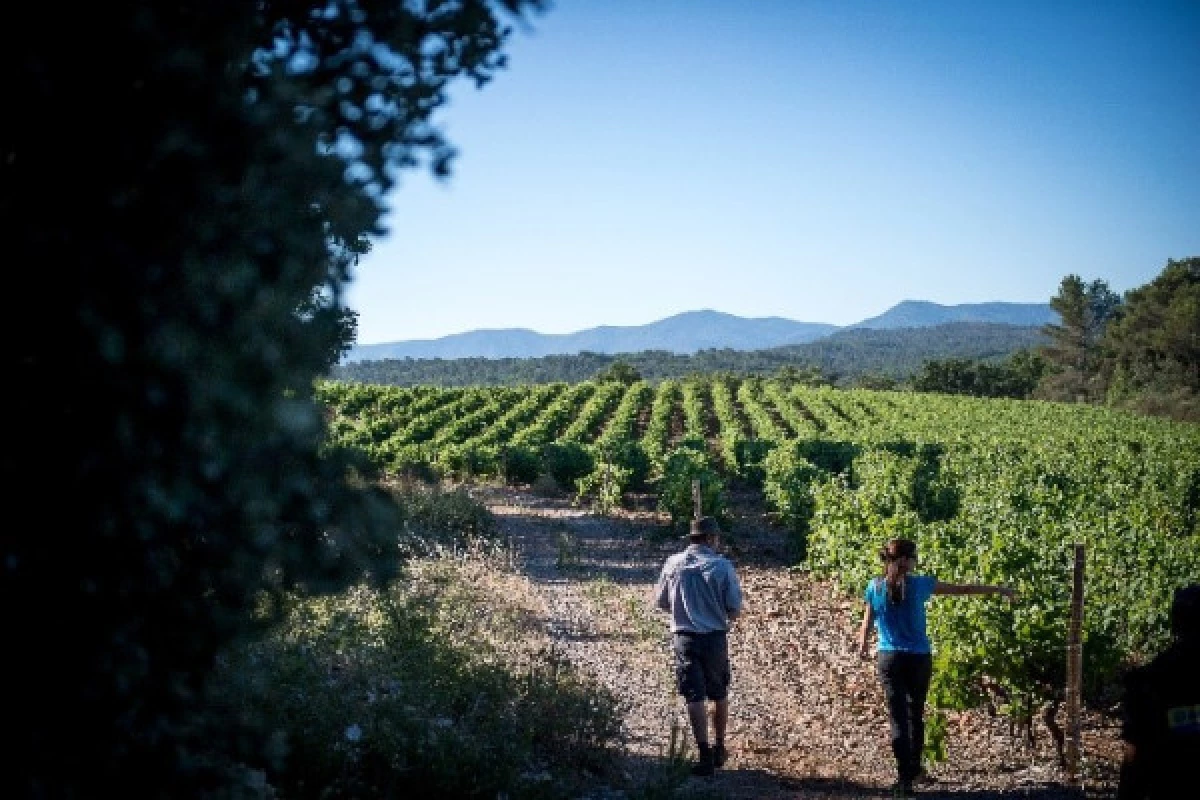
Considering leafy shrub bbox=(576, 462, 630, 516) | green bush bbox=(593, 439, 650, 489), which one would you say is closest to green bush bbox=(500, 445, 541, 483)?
leafy shrub bbox=(576, 462, 630, 516)

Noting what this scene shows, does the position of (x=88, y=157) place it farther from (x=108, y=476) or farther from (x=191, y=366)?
(x=108, y=476)

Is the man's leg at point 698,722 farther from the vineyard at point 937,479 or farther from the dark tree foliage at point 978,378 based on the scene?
the dark tree foliage at point 978,378

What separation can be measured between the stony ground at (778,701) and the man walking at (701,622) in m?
0.45

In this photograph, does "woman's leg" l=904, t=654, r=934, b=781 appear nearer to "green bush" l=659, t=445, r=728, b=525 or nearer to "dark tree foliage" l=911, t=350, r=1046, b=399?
"green bush" l=659, t=445, r=728, b=525

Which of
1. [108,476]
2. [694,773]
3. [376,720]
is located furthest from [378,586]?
[694,773]

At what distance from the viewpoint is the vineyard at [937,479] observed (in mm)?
8078

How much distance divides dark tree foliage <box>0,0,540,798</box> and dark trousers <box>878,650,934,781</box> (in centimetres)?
497

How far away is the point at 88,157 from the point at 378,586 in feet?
5.03

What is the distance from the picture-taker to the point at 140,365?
2.11m

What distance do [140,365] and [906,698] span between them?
5812mm

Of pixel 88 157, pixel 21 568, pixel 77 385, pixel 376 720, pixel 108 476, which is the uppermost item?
pixel 88 157

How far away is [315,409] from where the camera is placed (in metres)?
2.61

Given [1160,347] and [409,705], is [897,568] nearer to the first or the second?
[409,705]

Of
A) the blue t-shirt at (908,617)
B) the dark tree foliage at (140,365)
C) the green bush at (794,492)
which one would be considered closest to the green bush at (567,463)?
the green bush at (794,492)
